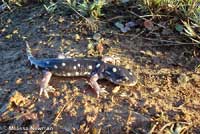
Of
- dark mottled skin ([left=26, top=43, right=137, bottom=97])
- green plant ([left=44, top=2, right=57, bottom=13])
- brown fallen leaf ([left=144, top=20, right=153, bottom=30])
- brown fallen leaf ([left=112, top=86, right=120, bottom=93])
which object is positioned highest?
green plant ([left=44, top=2, right=57, bottom=13])

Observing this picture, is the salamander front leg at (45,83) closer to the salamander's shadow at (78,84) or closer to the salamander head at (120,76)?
the salamander's shadow at (78,84)

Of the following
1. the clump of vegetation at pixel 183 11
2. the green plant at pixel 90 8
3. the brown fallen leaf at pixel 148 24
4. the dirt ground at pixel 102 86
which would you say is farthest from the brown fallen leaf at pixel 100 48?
the clump of vegetation at pixel 183 11

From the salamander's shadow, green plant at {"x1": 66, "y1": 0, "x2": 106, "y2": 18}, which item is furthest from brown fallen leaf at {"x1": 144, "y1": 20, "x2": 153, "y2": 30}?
the salamander's shadow

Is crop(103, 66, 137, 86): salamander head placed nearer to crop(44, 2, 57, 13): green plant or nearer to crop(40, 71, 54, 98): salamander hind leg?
crop(40, 71, 54, 98): salamander hind leg

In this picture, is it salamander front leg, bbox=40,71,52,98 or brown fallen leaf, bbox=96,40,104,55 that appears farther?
brown fallen leaf, bbox=96,40,104,55

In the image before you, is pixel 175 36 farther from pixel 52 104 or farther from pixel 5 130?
pixel 5 130

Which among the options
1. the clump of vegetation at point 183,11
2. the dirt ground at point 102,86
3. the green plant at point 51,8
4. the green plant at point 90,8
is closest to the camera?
the dirt ground at point 102,86
